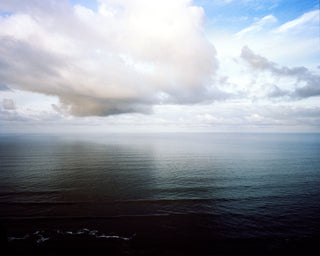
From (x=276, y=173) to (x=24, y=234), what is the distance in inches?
2769

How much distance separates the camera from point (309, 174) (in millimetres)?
58344

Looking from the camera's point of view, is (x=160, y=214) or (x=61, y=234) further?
(x=160, y=214)

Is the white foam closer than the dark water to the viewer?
No

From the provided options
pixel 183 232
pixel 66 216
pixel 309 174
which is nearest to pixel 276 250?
pixel 183 232

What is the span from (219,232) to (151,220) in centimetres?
1129

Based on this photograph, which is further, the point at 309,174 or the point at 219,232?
the point at 309,174

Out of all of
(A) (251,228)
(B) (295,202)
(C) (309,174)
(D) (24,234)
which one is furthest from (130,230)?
(C) (309,174)

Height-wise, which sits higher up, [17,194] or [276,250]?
[17,194]

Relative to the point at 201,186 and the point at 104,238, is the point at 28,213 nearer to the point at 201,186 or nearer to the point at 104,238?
the point at 104,238

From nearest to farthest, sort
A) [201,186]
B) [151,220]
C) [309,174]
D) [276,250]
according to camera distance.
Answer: [276,250] < [151,220] < [201,186] < [309,174]

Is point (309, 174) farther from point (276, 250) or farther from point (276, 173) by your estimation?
point (276, 250)

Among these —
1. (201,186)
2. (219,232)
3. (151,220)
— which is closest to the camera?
(219,232)

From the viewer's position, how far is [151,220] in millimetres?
29766

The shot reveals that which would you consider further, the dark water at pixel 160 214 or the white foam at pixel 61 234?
the white foam at pixel 61 234
